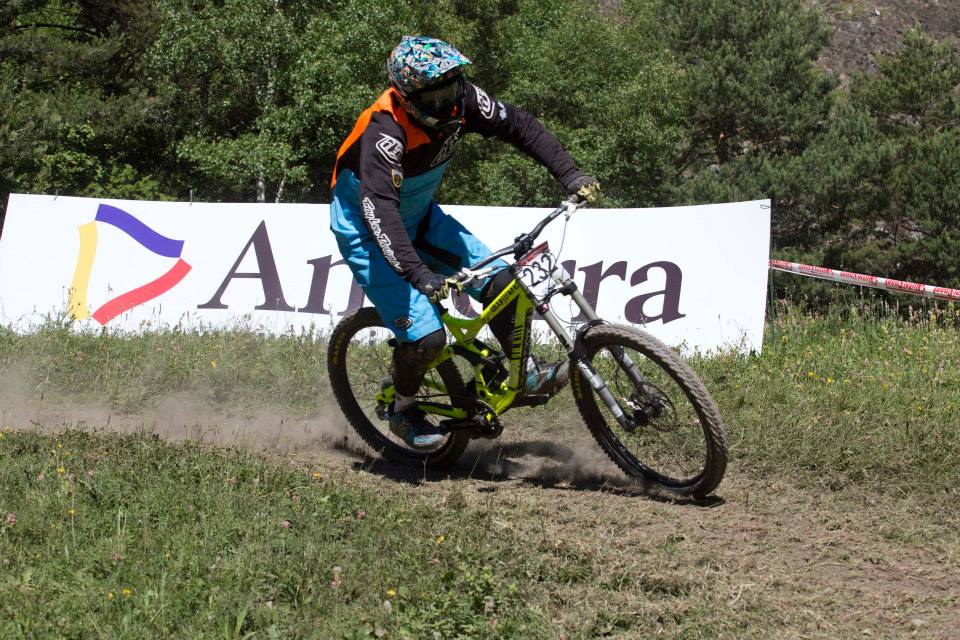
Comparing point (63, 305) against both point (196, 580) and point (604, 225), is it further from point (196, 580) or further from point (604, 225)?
point (196, 580)

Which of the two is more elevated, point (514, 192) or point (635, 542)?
point (514, 192)

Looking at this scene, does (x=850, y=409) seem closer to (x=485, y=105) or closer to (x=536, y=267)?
(x=536, y=267)

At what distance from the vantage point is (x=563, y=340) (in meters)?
5.68

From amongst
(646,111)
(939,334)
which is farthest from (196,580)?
(646,111)

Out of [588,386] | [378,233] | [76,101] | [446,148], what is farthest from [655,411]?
[76,101]

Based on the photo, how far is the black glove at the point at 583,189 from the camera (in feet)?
18.7

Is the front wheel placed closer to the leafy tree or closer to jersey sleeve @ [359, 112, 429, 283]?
jersey sleeve @ [359, 112, 429, 283]

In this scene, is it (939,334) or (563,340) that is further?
(939,334)

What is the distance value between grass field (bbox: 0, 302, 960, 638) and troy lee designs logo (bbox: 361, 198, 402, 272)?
1.24 m

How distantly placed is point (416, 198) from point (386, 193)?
0.56 meters

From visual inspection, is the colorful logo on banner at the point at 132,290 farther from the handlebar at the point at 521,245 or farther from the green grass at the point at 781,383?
the handlebar at the point at 521,245

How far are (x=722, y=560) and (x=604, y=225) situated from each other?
548 centimetres

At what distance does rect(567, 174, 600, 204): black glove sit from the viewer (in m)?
5.71

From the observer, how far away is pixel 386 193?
213 inches
